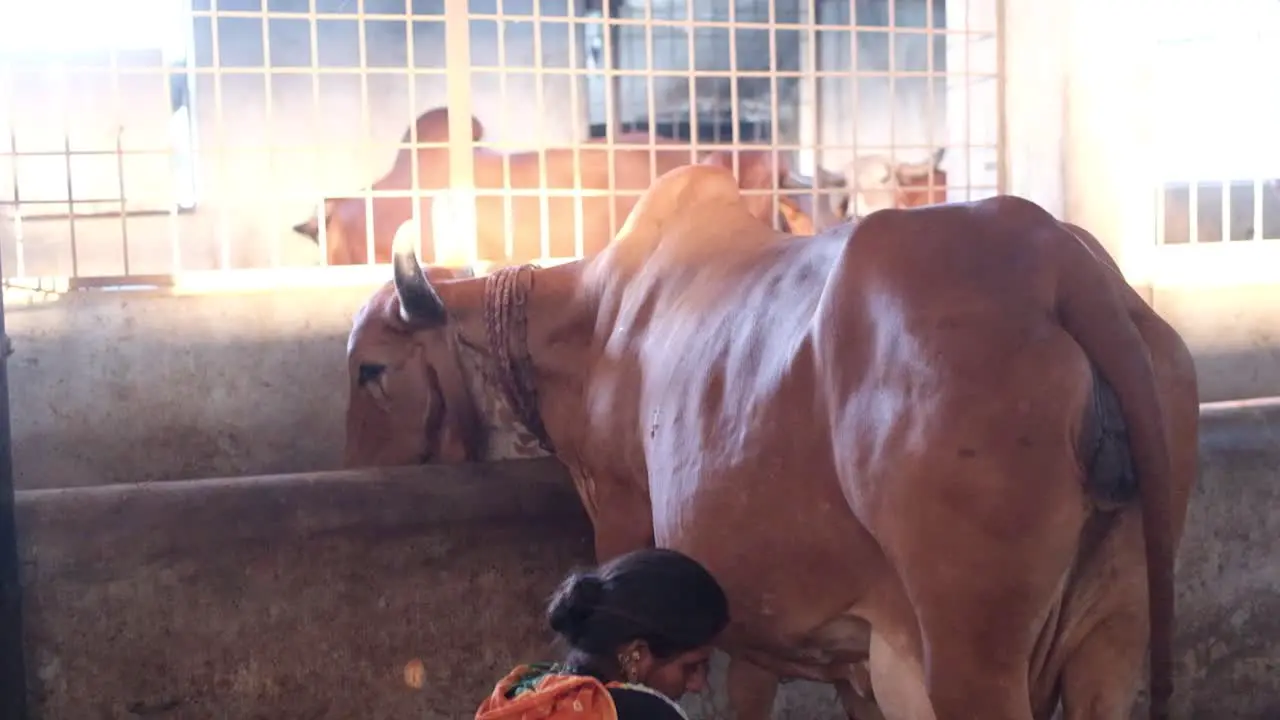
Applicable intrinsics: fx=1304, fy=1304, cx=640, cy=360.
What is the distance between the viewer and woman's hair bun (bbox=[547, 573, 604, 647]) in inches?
77.1

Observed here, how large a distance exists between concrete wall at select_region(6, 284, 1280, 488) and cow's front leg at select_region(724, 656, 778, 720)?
1769 millimetres

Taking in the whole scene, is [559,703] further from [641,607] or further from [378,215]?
[378,215]

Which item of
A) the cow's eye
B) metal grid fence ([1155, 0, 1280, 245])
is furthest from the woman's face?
metal grid fence ([1155, 0, 1280, 245])

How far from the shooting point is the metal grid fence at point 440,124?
4363mm

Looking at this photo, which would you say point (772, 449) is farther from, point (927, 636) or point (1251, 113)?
point (1251, 113)

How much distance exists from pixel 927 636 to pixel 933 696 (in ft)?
0.28

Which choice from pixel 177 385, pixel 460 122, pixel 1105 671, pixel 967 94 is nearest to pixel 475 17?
pixel 460 122

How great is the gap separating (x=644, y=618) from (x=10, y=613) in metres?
1.65

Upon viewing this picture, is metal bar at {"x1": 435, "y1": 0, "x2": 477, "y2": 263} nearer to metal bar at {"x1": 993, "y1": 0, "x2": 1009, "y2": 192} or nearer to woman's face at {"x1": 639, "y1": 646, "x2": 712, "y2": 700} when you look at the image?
metal bar at {"x1": 993, "y1": 0, "x2": 1009, "y2": 192}

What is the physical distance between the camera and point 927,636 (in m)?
1.83

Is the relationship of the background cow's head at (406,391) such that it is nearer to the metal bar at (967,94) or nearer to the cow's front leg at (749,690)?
the cow's front leg at (749,690)

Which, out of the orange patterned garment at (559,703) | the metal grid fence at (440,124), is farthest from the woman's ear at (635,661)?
the metal grid fence at (440,124)

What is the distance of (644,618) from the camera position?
1.99 metres

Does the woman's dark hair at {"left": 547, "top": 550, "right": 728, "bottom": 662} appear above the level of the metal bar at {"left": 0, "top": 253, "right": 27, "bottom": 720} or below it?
above
